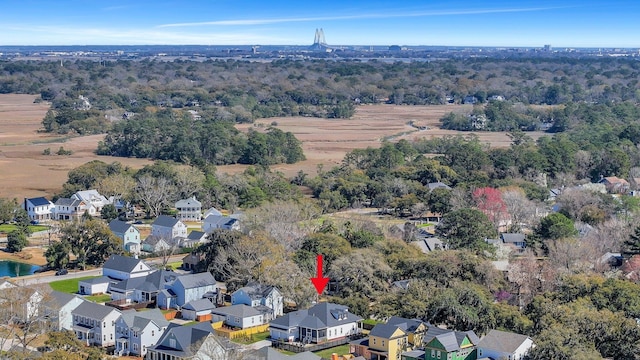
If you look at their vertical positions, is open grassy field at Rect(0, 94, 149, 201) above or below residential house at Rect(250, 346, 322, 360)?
below

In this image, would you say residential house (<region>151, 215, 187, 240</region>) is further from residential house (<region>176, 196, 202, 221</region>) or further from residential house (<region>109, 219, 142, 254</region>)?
residential house (<region>176, 196, 202, 221</region>)

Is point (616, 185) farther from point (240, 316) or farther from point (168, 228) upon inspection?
point (240, 316)

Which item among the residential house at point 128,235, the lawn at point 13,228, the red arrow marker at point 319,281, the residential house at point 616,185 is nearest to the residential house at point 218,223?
the residential house at point 128,235

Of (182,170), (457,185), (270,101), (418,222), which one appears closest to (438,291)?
(418,222)

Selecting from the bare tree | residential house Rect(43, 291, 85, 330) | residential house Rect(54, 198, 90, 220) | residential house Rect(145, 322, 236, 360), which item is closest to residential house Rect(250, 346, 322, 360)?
residential house Rect(145, 322, 236, 360)

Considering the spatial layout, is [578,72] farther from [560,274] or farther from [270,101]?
[560,274]

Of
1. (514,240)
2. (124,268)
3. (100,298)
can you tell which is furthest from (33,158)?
(514,240)
